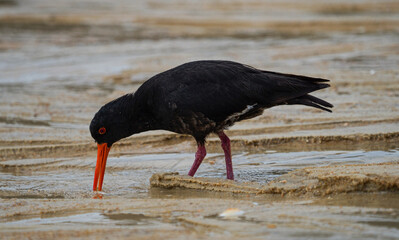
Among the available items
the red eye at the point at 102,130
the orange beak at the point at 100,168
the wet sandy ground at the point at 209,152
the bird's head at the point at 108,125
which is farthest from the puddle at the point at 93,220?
the red eye at the point at 102,130

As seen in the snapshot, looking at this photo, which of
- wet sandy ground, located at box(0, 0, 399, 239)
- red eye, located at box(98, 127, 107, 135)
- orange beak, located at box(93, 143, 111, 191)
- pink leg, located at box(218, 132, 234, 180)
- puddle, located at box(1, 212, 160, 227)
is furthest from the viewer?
red eye, located at box(98, 127, 107, 135)

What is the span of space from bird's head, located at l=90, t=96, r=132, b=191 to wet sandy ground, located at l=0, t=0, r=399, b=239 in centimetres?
34

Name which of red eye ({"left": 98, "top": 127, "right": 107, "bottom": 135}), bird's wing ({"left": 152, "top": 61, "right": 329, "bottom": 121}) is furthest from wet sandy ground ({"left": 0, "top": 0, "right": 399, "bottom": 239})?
bird's wing ({"left": 152, "top": 61, "right": 329, "bottom": 121})

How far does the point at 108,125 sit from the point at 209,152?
142 cm

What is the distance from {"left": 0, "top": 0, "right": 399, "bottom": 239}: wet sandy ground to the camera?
14.1 ft

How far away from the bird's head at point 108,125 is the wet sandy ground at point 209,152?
34cm

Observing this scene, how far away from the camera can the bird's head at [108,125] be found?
20.1ft

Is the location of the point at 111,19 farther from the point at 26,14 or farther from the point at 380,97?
the point at 380,97

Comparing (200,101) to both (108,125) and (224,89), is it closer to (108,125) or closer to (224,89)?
(224,89)

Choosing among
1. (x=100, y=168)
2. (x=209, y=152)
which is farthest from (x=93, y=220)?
(x=209, y=152)

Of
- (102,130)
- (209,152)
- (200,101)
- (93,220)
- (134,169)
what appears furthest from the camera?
(209,152)

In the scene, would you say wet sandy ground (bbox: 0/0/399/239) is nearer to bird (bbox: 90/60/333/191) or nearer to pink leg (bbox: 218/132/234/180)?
pink leg (bbox: 218/132/234/180)

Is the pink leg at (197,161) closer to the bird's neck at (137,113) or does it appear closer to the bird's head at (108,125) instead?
the bird's neck at (137,113)

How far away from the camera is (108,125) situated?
6.16 m
